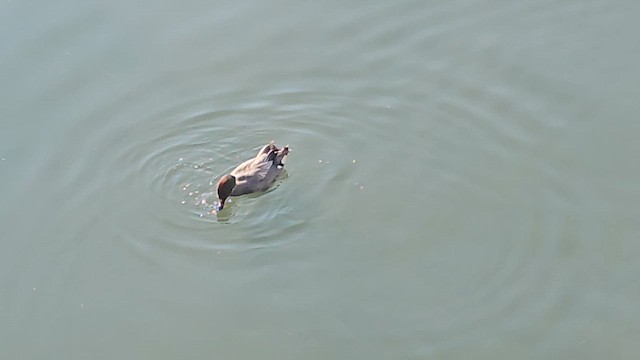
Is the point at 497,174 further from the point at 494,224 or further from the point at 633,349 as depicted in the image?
the point at 633,349

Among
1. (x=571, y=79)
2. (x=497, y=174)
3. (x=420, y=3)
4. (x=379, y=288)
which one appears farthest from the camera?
(x=420, y=3)

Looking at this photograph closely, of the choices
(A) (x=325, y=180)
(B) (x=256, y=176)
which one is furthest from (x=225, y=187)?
(A) (x=325, y=180)

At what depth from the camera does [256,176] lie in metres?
8.96

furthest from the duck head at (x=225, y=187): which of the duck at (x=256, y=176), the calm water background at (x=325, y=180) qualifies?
the calm water background at (x=325, y=180)

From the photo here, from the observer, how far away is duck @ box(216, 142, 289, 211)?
8922mm

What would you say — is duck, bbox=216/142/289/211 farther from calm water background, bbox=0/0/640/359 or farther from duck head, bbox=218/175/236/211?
calm water background, bbox=0/0/640/359

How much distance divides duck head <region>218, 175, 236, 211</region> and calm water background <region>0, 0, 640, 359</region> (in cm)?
15

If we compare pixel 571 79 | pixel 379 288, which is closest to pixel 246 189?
pixel 379 288

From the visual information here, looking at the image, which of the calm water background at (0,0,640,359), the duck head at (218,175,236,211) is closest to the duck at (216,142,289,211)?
the duck head at (218,175,236,211)

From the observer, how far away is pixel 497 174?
885 centimetres

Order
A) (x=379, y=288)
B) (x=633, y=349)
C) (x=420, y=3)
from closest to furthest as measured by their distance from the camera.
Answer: (x=633, y=349) → (x=379, y=288) → (x=420, y=3)

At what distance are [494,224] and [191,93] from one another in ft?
10.7

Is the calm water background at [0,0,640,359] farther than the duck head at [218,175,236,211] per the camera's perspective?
No

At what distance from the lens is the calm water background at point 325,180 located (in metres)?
7.86
